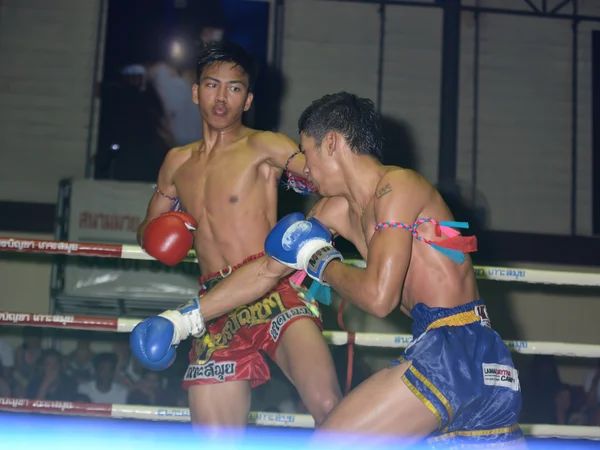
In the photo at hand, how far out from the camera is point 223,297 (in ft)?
9.12

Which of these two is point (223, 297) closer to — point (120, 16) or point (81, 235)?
point (81, 235)

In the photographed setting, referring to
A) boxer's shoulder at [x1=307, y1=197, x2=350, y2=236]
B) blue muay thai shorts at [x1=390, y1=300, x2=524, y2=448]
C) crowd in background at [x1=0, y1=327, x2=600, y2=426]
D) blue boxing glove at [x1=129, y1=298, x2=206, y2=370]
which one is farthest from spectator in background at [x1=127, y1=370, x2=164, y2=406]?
blue muay thai shorts at [x1=390, y1=300, x2=524, y2=448]

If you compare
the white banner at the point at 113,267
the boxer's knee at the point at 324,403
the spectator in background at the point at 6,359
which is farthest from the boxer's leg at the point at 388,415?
the spectator in background at the point at 6,359

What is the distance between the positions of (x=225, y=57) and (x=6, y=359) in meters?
5.11

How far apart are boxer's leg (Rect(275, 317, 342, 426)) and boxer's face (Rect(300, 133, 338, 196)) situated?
0.63 meters

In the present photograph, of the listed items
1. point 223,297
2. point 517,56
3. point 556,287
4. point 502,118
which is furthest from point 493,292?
point 223,297

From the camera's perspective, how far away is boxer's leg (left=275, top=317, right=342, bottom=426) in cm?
262

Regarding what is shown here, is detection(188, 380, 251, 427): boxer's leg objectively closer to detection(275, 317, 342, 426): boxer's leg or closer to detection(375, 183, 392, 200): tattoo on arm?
detection(275, 317, 342, 426): boxer's leg

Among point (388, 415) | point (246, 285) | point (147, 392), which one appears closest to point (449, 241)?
point (388, 415)

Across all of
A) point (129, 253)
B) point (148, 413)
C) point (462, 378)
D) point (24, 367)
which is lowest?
point (24, 367)

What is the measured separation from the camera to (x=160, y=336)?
2502 millimetres

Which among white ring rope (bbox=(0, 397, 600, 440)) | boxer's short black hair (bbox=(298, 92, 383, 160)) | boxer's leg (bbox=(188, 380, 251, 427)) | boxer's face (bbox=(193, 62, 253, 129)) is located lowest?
white ring rope (bbox=(0, 397, 600, 440))

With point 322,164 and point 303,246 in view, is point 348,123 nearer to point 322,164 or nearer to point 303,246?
point 322,164

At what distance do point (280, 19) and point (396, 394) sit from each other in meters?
7.28
